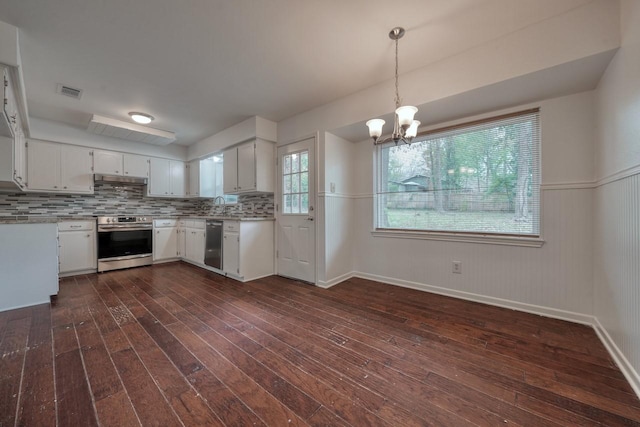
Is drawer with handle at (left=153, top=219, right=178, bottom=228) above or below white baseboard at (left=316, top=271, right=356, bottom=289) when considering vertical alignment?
above

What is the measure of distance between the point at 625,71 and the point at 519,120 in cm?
88

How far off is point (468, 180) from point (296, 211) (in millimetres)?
2224

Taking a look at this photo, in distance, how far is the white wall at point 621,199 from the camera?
1424mm

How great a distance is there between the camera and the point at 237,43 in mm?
2086

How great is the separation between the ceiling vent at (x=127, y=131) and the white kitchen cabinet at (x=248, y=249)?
2040 millimetres

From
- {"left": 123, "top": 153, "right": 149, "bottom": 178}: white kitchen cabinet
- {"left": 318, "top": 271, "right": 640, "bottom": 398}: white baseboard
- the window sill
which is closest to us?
{"left": 318, "top": 271, "right": 640, "bottom": 398}: white baseboard

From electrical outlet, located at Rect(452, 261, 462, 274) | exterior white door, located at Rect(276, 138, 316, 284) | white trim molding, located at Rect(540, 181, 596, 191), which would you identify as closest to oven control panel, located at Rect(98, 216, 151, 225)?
exterior white door, located at Rect(276, 138, 316, 284)

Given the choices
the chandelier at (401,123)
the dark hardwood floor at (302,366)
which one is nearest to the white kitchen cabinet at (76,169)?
the dark hardwood floor at (302,366)

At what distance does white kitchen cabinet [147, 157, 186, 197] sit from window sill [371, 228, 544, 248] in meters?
4.10

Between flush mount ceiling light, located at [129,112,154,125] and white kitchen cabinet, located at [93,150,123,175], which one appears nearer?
flush mount ceiling light, located at [129,112,154,125]

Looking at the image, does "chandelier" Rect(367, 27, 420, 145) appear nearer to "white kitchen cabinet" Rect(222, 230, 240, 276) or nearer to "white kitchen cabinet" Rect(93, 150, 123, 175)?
"white kitchen cabinet" Rect(222, 230, 240, 276)

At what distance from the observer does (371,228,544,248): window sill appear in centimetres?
235

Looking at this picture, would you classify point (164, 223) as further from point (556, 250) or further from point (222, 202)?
point (556, 250)

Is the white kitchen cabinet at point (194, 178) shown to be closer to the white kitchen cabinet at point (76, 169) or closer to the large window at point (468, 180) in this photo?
the white kitchen cabinet at point (76, 169)
